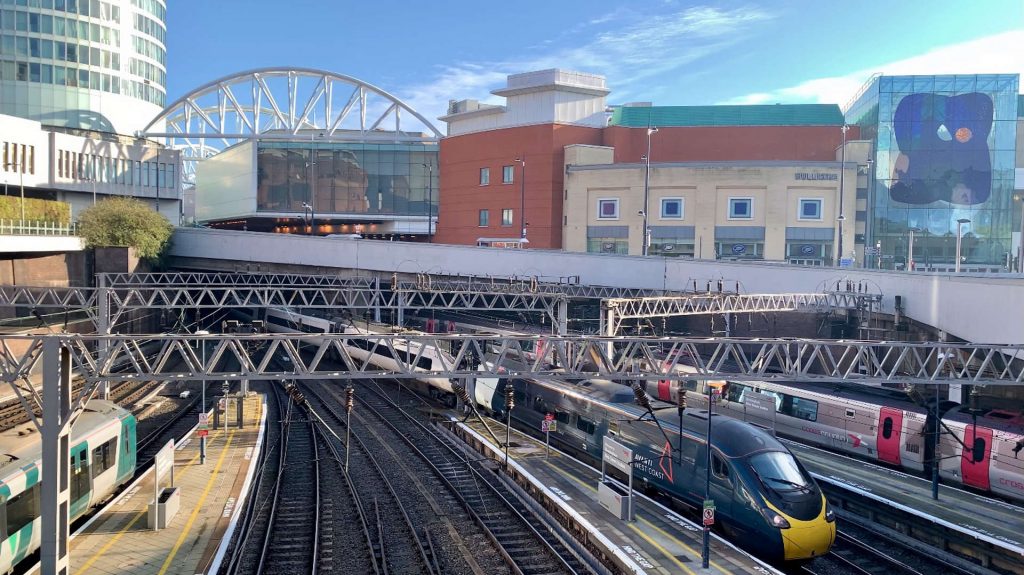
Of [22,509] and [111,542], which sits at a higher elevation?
[22,509]

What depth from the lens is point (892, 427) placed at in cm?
2197

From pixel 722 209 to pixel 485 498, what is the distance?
3750 centimetres

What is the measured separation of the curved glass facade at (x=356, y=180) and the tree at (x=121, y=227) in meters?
22.0

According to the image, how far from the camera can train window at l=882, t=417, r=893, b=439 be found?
22016 millimetres

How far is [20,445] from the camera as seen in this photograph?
1541cm

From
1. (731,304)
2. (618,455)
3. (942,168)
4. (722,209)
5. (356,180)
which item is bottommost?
(618,455)

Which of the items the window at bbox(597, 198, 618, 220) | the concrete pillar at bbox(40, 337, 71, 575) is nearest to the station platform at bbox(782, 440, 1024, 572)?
the concrete pillar at bbox(40, 337, 71, 575)

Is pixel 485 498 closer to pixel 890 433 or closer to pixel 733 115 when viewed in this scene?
pixel 890 433

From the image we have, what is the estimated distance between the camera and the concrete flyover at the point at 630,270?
2330 cm

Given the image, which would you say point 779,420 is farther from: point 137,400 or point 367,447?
point 137,400

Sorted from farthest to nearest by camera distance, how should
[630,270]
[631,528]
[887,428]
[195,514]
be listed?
[630,270] → [887,428] → [195,514] → [631,528]

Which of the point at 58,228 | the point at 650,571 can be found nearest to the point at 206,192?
the point at 58,228

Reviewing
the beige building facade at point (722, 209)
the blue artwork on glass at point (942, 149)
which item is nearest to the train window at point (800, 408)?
the beige building facade at point (722, 209)

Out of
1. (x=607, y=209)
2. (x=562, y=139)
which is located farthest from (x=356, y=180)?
(x=607, y=209)
